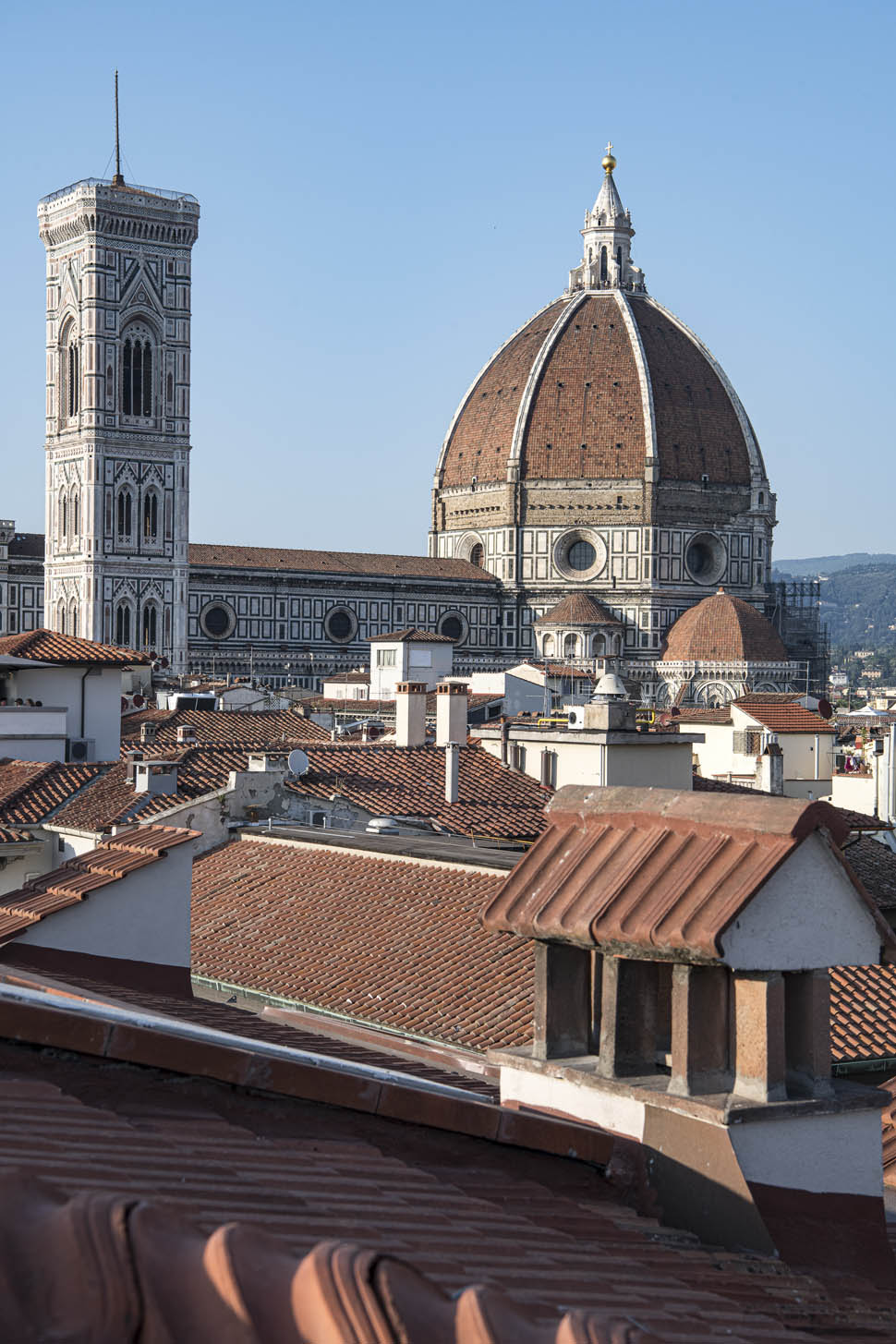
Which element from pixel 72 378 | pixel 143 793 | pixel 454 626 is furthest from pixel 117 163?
pixel 143 793

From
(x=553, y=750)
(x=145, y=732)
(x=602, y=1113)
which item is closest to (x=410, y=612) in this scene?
(x=145, y=732)

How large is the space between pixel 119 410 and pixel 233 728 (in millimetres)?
46717

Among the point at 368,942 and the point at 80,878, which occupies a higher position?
the point at 80,878

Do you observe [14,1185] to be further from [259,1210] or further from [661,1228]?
[661,1228]

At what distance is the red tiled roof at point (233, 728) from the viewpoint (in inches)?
1149

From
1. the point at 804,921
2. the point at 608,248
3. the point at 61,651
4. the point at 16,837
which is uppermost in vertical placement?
the point at 608,248

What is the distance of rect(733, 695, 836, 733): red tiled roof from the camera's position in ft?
117

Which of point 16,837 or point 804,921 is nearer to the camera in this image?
point 804,921

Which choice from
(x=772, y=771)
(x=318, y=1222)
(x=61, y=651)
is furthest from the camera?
(x=772, y=771)

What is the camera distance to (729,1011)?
4.07 meters

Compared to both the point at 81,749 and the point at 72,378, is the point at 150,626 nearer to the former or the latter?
the point at 72,378

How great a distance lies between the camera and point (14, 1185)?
6.79 ft

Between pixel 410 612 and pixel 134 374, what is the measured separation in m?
20.3

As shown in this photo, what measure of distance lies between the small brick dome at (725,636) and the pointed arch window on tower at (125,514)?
84.2 feet
